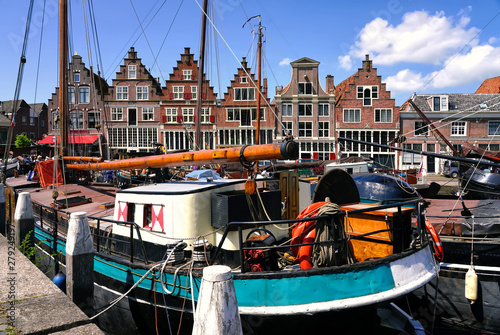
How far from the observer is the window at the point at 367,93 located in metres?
38.3

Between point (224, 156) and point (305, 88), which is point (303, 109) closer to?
point (305, 88)

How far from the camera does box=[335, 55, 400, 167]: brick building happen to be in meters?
38.2

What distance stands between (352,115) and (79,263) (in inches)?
1438

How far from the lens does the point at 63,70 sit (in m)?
13.2

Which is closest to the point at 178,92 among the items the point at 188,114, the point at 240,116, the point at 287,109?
the point at 188,114

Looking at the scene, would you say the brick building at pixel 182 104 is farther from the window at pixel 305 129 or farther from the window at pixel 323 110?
the window at pixel 323 110

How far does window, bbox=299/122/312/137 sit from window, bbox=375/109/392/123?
24.0 ft

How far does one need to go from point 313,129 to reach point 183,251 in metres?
33.9

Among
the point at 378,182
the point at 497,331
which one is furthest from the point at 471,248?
the point at 378,182

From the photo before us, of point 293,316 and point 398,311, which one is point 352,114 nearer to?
point 398,311

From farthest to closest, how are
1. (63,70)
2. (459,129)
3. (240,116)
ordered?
1. (459,129)
2. (240,116)
3. (63,70)

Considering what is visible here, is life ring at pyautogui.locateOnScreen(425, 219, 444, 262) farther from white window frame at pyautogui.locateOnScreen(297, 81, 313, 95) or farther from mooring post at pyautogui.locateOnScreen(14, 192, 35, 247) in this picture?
white window frame at pyautogui.locateOnScreen(297, 81, 313, 95)

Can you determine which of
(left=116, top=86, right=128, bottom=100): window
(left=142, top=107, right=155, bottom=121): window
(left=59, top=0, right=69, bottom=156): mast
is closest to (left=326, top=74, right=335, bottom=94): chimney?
(left=142, top=107, right=155, bottom=121): window

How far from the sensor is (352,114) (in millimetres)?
38594
